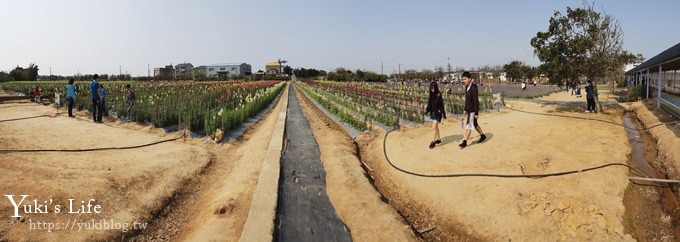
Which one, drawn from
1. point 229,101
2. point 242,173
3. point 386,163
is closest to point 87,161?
point 242,173

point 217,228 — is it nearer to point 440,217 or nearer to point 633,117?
point 440,217

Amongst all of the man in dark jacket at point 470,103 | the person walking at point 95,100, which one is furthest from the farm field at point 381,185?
the person walking at point 95,100

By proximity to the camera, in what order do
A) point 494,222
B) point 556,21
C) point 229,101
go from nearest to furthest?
point 494,222, point 556,21, point 229,101

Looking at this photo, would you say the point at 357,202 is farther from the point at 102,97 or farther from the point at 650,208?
the point at 102,97

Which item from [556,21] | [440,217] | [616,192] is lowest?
[440,217]

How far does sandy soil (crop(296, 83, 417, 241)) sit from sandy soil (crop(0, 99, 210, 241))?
8.70ft

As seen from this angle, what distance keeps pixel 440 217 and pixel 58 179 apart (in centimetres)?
547

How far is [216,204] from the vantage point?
5961 mm

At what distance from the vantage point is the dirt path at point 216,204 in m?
5.04

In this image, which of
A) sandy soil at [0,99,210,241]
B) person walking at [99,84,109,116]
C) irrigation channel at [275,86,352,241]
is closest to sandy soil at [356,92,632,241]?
irrigation channel at [275,86,352,241]

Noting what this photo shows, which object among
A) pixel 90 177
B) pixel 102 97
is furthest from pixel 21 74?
pixel 90 177

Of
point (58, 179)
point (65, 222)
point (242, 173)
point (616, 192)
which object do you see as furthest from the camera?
point (242, 173)

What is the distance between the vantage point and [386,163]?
8297mm

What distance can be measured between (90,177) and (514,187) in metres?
6.27
